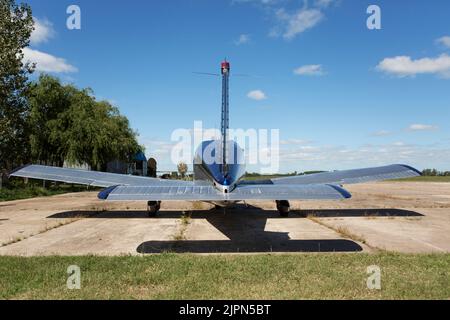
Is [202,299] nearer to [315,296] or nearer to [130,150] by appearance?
[315,296]

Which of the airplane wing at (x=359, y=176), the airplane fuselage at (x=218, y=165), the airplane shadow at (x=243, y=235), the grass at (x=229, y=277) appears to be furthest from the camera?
the airplane wing at (x=359, y=176)

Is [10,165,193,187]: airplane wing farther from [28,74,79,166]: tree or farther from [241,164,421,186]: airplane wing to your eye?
[28,74,79,166]: tree

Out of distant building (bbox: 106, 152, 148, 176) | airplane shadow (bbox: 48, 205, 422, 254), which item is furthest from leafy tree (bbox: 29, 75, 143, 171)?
airplane shadow (bbox: 48, 205, 422, 254)

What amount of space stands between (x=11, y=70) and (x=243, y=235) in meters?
25.7

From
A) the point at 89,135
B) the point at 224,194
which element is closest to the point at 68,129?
the point at 89,135

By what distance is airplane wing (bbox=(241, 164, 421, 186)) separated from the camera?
17.0 metres

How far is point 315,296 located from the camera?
6113 millimetres

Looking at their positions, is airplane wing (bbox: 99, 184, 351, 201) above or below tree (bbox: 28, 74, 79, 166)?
below

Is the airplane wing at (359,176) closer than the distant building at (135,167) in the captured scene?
Yes

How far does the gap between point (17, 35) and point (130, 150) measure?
17708 millimetres

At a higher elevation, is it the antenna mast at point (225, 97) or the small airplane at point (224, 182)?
the antenna mast at point (225, 97)

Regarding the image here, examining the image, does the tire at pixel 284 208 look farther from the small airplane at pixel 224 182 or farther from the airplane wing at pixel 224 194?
the airplane wing at pixel 224 194

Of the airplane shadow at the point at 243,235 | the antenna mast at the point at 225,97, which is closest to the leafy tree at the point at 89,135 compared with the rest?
the airplane shadow at the point at 243,235

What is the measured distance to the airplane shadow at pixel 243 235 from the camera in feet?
32.9
